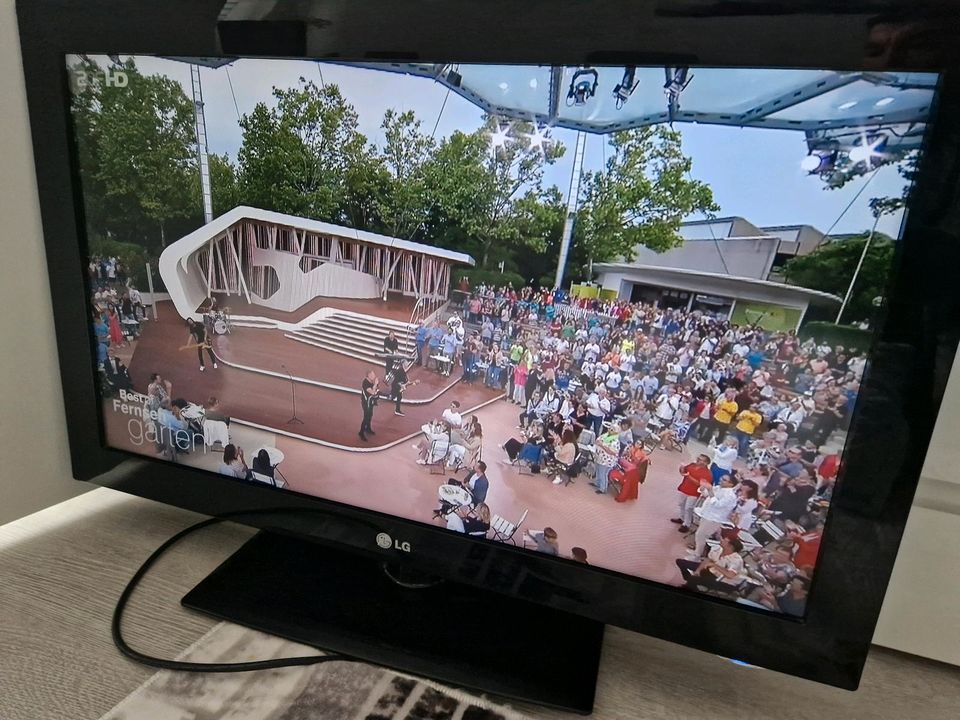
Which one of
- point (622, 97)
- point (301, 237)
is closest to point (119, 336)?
point (301, 237)

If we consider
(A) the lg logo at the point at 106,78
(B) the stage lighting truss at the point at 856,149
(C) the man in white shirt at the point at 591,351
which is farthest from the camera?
(A) the lg logo at the point at 106,78

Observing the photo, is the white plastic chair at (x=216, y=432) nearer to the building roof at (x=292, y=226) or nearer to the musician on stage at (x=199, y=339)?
the musician on stage at (x=199, y=339)

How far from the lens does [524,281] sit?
61 centimetres

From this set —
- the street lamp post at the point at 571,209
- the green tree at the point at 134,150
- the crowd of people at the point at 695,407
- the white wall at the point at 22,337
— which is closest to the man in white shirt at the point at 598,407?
the crowd of people at the point at 695,407

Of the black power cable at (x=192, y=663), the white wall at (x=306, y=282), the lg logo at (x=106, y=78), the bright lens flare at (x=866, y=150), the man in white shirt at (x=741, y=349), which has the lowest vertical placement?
the black power cable at (x=192, y=663)

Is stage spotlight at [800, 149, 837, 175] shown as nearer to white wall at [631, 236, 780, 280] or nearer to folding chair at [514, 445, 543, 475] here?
white wall at [631, 236, 780, 280]

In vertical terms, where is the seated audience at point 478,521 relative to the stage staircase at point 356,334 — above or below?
below

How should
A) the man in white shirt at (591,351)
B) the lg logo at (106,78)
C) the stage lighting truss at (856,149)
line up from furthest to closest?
the lg logo at (106,78) < the man in white shirt at (591,351) < the stage lighting truss at (856,149)

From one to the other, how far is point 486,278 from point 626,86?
0.21 m

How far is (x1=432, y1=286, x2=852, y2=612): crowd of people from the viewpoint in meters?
0.56

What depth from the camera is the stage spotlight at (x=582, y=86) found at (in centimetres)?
56

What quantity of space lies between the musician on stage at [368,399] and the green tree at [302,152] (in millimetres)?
167

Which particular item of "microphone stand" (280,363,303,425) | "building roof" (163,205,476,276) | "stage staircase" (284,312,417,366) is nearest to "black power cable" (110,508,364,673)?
"microphone stand" (280,363,303,425)

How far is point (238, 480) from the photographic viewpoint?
775 mm
